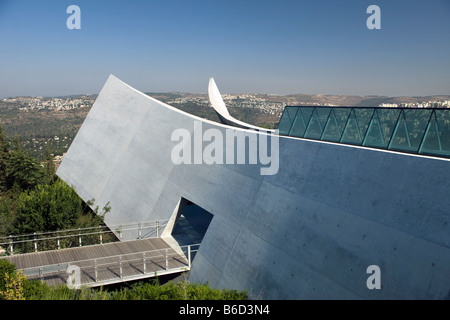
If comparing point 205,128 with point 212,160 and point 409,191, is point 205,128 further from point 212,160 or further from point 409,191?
point 409,191

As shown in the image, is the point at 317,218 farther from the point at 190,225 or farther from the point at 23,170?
the point at 23,170

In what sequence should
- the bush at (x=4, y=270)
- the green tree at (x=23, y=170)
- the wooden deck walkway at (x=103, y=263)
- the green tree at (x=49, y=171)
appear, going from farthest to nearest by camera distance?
the green tree at (x=49, y=171)
the green tree at (x=23, y=170)
the wooden deck walkway at (x=103, y=263)
the bush at (x=4, y=270)

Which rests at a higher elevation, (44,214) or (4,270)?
(4,270)

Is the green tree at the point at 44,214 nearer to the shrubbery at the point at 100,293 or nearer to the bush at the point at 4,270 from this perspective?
the bush at the point at 4,270

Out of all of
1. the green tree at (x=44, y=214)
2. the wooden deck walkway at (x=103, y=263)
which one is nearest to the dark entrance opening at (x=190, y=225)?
the wooden deck walkway at (x=103, y=263)

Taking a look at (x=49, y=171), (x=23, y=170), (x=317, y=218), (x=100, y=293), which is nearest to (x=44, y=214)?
(x=100, y=293)
